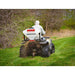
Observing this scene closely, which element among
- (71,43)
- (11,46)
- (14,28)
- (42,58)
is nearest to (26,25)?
(14,28)

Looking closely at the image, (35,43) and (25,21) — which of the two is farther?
(25,21)

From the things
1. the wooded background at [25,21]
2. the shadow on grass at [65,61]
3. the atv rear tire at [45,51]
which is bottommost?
the shadow on grass at [65,61]

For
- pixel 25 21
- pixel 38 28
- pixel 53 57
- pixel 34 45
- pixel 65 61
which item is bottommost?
pixel 65 61

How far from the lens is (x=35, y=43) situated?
5227 mm

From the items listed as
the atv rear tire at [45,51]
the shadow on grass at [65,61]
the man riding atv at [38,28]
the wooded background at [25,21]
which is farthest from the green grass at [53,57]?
the man riding atv at [38,28]

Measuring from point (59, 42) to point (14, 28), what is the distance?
155 cm

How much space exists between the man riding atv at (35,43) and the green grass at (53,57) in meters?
0.16

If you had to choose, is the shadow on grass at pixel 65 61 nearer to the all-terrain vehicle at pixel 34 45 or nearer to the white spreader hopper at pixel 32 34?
the all-terrain vehicle at pixel 34 45

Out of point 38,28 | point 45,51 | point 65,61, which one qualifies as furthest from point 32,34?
point 65,61

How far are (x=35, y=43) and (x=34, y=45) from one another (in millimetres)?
75

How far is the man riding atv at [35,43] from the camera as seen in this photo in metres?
5.17

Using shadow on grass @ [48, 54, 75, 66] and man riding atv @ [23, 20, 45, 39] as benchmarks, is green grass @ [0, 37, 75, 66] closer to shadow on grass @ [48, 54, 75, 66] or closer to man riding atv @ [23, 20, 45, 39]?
shadow on grass @ [48, 54, 75, 66]

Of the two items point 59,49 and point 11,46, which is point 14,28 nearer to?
point 11,46

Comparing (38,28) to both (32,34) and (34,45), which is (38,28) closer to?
(32,34)
